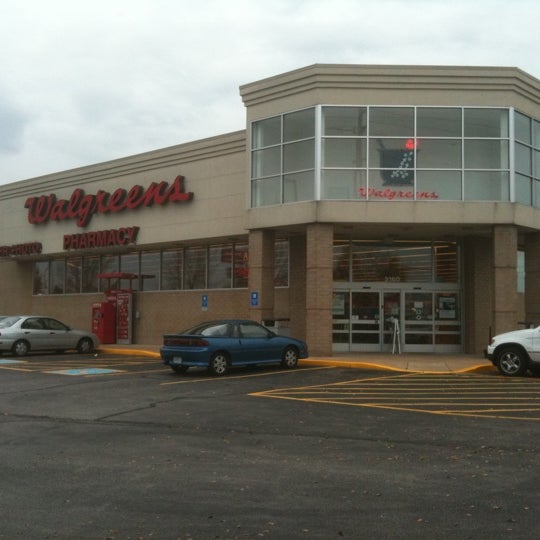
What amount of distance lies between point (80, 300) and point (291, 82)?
614 inches

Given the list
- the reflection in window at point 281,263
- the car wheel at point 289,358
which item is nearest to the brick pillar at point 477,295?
the reflection in window at point 281,263

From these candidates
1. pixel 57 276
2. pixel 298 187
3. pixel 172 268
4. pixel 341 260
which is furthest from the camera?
pixel 57 276

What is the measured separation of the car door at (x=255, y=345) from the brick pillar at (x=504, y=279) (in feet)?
23.2

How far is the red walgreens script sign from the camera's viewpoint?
28.1 m

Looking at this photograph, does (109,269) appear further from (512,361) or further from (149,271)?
(512,361)

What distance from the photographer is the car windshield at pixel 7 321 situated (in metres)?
24.9

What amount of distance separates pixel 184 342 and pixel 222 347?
3.06 ft

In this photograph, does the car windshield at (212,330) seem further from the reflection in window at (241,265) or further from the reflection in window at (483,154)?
the reflection in window at (483,154)

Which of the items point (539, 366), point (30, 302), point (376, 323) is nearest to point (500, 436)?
point (539, 366)

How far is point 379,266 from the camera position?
2542 centimetres

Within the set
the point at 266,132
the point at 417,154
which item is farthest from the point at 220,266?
the point at 417,154

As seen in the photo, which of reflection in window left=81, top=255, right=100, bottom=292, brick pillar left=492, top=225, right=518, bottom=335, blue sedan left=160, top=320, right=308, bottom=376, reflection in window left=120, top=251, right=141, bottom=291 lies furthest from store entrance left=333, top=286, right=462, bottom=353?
reflection in window left=81, top=255, right=100, bottom=292

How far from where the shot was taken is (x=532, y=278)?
24.0 m

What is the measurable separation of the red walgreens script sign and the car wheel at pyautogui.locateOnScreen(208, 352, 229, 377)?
10.9 meters
